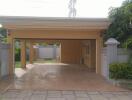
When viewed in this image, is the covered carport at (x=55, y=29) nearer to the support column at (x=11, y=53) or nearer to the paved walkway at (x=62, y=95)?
the support column at (x=11, y=53)

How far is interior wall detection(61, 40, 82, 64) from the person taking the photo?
30.6m

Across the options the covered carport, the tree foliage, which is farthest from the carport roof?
the tree foliage

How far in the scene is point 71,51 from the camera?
30.9 meters

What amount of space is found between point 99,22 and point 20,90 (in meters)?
6.62

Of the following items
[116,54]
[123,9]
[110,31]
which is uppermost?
[123,9]

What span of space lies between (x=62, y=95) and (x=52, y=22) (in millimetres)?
6539

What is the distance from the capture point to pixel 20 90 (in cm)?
1138

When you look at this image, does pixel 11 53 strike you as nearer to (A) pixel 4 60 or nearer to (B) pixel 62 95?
(A) pixel 4 60

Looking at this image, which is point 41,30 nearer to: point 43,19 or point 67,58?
point 43,19

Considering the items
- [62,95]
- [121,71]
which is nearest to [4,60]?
[121,71]


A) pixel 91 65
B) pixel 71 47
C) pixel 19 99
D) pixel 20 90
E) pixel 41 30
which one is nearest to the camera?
pixel 19 99

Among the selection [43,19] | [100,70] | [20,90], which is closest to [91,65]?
[100,70]

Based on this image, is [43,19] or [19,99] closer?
[19,99]

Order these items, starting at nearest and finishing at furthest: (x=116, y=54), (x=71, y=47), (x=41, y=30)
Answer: (x=116, y=54) → (x=41, y=30) → (x=71, y=47)
